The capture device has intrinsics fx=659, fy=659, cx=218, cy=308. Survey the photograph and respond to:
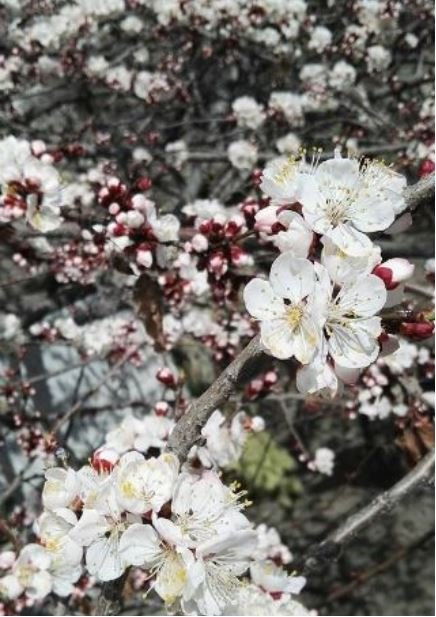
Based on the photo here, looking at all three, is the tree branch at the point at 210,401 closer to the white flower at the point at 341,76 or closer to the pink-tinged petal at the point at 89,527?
the pink-tinged petal at the point at 89,527

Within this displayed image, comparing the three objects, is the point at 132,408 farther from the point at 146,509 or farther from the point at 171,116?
the point at 146,509

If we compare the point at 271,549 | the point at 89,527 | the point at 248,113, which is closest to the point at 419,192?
the point at 89,527

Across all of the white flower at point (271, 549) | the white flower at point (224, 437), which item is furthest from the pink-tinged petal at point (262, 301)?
the white flower at point (271, 549)

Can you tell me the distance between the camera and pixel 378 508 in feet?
7.02

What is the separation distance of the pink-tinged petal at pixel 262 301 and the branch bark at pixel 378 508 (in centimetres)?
119

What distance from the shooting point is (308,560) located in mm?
2254

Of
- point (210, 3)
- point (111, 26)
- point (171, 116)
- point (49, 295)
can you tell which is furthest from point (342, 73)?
point (49, 295)

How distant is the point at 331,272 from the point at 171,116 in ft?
15.8

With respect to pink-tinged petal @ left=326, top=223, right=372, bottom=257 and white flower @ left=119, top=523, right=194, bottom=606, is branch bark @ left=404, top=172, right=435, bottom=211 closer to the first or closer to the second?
pink-tinged petal @ left=326, top=223, right=372, bottom=257

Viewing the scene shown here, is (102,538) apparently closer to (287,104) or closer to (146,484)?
(146,484)

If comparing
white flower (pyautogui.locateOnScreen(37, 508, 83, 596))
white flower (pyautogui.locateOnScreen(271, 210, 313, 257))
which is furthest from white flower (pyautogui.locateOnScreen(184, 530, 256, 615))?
white flower (pyautogui.locateOnScreen(271, 210, 313, 257))

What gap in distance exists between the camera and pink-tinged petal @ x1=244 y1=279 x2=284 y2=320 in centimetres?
115

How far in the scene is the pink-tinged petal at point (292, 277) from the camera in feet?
3.45

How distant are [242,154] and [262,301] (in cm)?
368
